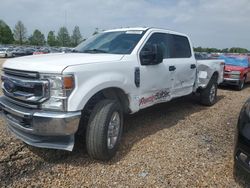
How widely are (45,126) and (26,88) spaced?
1.78 feet

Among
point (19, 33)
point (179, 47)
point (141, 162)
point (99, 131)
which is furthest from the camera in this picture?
point (19, 33)

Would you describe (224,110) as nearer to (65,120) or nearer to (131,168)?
(131,168)

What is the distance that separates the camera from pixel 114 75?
11.6 ft

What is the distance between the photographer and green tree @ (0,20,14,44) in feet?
249

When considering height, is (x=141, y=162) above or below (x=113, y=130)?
below

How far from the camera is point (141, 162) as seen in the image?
11.6ft

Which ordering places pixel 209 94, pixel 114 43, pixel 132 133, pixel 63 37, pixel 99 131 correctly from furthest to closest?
pixel 63 37, pixel 209 94, pixel 132 133, pixel 114 43, pixel 99 131

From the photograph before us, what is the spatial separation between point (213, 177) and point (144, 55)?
206 cm

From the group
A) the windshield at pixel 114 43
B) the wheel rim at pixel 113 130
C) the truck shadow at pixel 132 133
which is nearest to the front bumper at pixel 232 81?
the truck shadow at pixel 132 133

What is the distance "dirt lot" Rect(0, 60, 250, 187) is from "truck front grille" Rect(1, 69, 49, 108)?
0.85 meters

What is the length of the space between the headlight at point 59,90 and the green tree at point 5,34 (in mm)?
82598

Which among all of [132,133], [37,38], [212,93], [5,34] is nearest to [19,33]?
[37,38]

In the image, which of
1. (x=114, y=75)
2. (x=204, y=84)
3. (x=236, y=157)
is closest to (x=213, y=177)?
(x=236, y=157)

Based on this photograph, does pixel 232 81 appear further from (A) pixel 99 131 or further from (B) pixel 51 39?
(B) pixel 51 39
